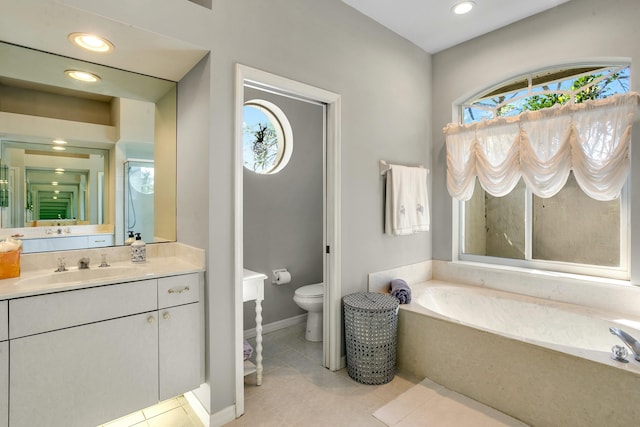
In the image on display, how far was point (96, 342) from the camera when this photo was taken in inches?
60.4

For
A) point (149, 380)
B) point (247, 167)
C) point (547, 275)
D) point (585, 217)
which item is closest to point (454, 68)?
point (585, 217)

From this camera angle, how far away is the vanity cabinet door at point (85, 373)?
1373mm

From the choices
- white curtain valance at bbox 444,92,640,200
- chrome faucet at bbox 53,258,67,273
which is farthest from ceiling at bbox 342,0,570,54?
chrome faucet at bbox 53,258,67,273

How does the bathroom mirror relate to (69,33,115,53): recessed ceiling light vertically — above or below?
below

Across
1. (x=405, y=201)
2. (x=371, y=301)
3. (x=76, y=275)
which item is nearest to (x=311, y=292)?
(x=371, y=301)

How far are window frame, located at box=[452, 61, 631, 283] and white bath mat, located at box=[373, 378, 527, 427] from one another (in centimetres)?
130

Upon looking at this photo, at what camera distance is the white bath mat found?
1846mm

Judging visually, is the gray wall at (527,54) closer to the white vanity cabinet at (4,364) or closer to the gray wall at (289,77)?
the gray wall at (289,77)

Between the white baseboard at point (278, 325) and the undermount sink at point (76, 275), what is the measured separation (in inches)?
59.1

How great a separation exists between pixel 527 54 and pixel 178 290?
3.18 m

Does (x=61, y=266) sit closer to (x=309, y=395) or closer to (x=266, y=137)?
(x=309, y=395)

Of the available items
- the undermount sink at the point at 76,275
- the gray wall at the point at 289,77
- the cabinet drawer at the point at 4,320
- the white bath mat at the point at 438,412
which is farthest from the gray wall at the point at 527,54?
the cabinet drawer at the point at 4,320

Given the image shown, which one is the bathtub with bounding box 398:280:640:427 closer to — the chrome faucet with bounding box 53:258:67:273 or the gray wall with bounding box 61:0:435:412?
the gray wall with bounding box 61:0:435:412

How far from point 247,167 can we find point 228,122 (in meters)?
1.35
